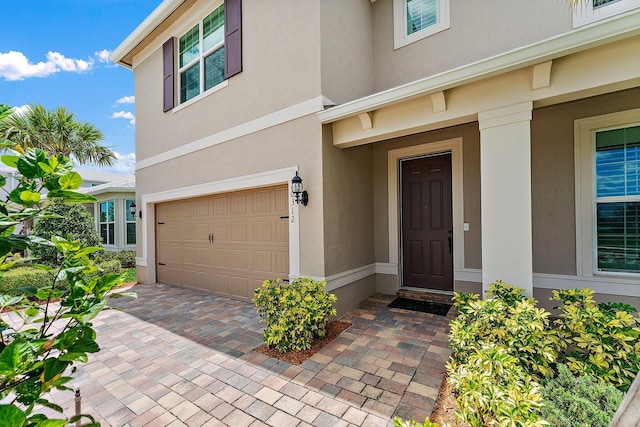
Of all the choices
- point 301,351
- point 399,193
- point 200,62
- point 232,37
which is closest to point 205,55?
point 200,62

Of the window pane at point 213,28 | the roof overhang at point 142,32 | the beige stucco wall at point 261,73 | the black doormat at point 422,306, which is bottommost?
the black doormat at point 422,306

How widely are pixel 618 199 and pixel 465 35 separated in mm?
3312

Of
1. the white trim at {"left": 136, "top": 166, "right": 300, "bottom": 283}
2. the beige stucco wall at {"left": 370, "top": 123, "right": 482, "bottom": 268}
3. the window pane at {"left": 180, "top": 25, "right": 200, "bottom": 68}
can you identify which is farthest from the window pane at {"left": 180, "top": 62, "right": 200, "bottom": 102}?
the beige stucco wall at {"left": 370, "top": 123, "right": 482, "bottom": 268}

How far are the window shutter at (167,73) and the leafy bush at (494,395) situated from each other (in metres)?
7.41

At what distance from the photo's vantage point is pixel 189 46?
6348mm

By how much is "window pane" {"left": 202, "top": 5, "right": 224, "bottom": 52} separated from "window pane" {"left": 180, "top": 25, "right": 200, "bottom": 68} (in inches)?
11.0

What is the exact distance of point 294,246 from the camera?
448cm

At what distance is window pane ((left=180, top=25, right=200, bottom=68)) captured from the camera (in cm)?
618

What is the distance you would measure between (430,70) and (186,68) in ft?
17.3

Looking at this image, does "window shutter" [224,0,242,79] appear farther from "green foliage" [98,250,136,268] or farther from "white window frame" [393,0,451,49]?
"green foliage" [98,250,136,268]

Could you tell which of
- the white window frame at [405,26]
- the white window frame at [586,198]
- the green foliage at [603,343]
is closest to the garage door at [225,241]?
the white window frame at [405,26]

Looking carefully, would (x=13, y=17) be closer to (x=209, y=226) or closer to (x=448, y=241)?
(x=209, y=226)

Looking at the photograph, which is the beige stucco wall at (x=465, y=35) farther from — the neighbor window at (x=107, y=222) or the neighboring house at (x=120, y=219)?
the neighbor window at (x=107, y=222)

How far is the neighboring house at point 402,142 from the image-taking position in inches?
122
